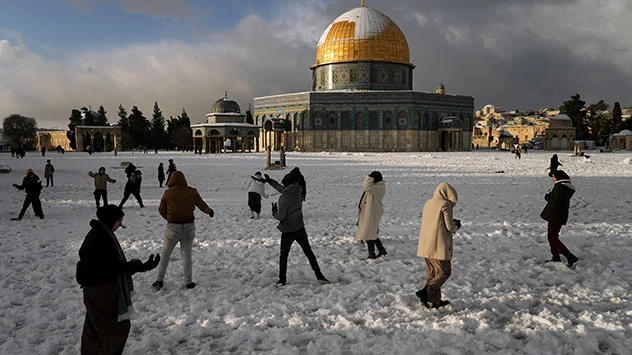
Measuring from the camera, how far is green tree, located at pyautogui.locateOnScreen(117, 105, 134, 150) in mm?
73875

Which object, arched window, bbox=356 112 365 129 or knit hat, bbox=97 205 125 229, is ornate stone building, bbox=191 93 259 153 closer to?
arched window, bbox=356 112 365 129

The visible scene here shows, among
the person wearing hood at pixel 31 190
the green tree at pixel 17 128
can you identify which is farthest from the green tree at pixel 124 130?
the person wearing hood at pixel 31 190

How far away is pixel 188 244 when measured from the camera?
5.62 meters

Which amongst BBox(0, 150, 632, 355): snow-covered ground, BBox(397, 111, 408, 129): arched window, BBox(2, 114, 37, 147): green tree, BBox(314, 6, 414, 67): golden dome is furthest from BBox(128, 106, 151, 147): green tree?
BBox(0, 150, 632, 355): snow-covered ground

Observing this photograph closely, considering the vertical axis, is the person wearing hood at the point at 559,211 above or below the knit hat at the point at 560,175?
below

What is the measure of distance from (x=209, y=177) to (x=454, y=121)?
1690 inches

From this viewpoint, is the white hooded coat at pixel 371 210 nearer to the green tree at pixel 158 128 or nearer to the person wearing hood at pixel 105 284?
the person wearing hood at pixel 105 284

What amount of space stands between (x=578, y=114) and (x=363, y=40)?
4059cm

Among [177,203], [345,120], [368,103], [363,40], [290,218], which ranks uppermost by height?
[363,40]

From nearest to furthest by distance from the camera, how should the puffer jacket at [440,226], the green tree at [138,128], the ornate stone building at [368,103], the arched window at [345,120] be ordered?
the puffer jacket at [440,226] → the ornate stone building at [368,103] → the arched window at [345,120] → the green tree at [138,128]

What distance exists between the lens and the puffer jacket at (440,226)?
15.1 ft

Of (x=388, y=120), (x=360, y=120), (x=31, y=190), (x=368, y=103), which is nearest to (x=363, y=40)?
(x=368, y=103)

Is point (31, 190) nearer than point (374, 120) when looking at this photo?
Yes

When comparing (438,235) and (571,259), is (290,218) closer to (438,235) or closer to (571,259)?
(438,235)
